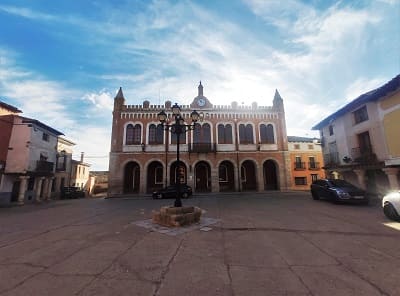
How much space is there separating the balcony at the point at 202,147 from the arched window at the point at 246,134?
148 inches

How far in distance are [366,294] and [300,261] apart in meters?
1.17

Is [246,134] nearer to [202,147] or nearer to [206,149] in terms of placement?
[206,149]

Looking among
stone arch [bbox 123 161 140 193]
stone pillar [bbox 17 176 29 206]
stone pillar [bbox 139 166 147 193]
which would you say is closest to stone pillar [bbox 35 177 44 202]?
stone pillar [bbox 17 176 29 206]

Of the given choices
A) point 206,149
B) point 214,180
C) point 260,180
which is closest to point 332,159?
point 260,180

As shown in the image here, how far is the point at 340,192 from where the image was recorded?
10.9 metres

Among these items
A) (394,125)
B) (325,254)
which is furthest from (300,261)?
(394,125)

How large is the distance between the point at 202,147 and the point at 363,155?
48.3ft

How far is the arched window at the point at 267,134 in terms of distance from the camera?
23.8m

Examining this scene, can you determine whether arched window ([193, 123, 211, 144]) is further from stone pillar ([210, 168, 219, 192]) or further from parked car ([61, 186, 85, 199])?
parked car ([61, 186, 85, 199])

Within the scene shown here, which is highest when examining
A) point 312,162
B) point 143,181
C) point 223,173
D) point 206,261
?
point 312,162

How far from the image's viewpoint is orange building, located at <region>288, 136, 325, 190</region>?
3071cm

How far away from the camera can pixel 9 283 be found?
3.01 m

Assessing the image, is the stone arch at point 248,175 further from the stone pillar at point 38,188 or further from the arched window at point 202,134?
the stone pillar at point 38,188

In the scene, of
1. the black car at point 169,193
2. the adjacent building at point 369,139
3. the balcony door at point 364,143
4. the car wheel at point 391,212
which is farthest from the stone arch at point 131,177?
the balcony door at point 364,143
